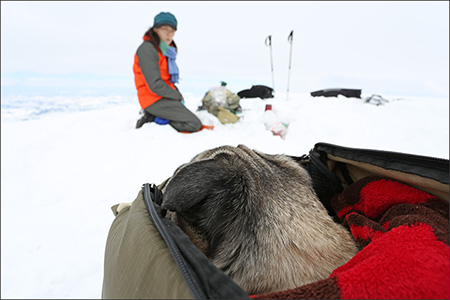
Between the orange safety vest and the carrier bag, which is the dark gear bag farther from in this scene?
the carrier bag

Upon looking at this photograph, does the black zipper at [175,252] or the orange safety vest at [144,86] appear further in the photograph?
the orange safety vest at [144,86]

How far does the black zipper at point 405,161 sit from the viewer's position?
1.27 meters

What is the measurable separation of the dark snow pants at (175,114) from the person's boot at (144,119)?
0.46ft

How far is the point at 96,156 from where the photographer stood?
449 centimetres

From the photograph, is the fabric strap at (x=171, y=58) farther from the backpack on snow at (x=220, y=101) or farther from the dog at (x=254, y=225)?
the dog at (x=254, y=225)

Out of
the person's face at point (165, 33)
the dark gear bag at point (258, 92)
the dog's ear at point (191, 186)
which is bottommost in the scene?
the dog's ear at point (191, 186)

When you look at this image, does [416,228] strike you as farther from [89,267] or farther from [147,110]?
[147,110]

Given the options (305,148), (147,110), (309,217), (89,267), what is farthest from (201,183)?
(147,110)

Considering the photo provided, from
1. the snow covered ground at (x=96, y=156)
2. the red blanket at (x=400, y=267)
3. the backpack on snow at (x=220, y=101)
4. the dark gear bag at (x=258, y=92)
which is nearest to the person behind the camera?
the red blanket at (x=400, y=267)

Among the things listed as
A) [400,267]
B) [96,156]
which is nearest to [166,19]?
[96,156]

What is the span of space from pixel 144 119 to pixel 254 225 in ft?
17.4

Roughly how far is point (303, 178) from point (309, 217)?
0.36 meters

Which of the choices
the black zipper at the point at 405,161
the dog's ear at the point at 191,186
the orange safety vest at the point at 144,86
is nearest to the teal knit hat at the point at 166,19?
the orange safety vest at the point at 144,86

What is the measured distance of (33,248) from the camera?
8.81ft
